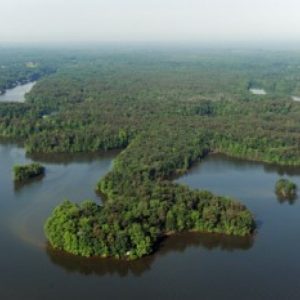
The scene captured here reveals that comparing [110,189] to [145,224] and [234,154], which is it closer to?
[145,224]

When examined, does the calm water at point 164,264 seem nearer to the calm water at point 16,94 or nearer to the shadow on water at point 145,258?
the shadow on water at point 145,258

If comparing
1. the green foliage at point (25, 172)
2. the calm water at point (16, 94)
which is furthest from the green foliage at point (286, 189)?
the calm water at point (16, 94)

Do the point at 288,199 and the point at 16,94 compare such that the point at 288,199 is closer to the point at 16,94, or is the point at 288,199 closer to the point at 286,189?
the point at 286,189

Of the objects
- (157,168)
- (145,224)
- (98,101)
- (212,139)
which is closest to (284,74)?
(98,101)

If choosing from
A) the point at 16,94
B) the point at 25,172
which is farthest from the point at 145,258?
the point at 16,94

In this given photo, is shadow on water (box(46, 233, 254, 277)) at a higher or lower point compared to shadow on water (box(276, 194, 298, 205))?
higher

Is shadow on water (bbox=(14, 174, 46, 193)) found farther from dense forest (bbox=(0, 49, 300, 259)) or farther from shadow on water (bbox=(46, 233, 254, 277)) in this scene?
shadow on water (bbox=(46, 233, 254, 277))

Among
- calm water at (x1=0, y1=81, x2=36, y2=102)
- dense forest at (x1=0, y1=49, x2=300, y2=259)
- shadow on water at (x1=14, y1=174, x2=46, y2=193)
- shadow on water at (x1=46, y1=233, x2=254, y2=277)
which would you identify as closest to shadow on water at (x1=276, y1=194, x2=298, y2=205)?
dense forest at (x1=0, y1=49, x2=300, y2=259)
